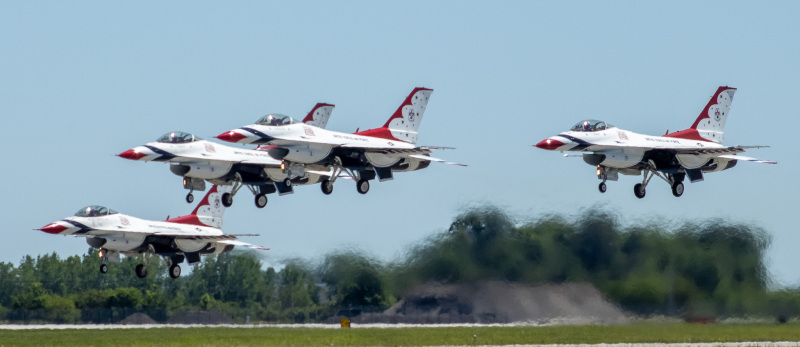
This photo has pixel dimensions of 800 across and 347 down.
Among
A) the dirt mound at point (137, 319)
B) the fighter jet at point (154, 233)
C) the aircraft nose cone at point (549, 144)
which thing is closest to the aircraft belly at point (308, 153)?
the aircraft nose cone at point (549, 144)

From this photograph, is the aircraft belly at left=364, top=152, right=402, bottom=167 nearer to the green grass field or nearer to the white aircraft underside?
the white aircraft underside

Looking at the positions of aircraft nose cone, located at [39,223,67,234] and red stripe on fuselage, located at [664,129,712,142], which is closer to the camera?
red stripe on fuselage, located at [664,129,712,142]

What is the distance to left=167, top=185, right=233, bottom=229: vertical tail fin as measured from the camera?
202 feet

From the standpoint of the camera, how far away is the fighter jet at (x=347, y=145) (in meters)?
47.3

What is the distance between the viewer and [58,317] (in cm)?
6619

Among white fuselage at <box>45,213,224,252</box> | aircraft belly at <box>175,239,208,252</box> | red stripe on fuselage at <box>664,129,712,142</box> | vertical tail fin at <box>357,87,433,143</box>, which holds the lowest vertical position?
aircraft belly at <box>175,239,208,252</box>

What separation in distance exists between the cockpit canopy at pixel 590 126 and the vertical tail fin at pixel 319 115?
12.1m

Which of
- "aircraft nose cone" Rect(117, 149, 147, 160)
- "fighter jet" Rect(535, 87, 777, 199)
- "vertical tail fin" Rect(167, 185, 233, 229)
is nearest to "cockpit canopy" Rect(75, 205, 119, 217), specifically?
"vertical tail fin" Rect(167, 185, 233, 229)

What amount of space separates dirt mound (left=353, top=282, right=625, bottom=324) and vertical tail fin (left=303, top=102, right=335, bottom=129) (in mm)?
8470

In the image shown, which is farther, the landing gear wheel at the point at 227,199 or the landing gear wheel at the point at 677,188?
the landing gear wheel at the point at 227,199

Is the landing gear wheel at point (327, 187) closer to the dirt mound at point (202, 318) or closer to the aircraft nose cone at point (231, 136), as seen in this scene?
the aircraft nose cone at point (231, 136)

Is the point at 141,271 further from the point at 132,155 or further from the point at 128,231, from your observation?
the point at 132,155

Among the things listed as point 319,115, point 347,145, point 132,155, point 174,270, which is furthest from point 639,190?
point 174,270

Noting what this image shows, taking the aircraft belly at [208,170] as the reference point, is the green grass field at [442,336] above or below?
below
